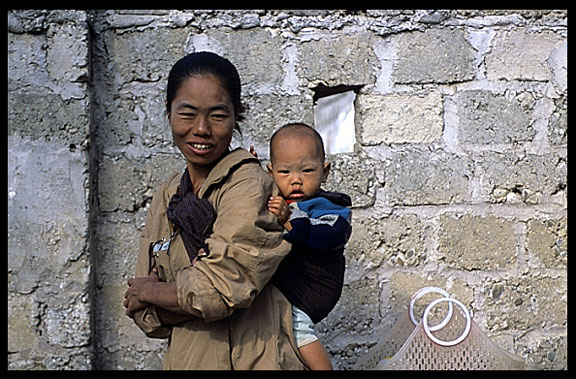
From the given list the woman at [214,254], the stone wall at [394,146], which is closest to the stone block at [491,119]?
the stone wall at [394,146]

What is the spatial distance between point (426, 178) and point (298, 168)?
3.47 ft

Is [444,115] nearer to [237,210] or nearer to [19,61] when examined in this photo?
[237,210]

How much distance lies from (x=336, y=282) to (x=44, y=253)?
1.30 m

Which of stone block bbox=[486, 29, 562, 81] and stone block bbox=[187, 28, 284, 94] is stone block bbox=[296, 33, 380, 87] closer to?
stone block bbox=[187, 28, 284, 94]

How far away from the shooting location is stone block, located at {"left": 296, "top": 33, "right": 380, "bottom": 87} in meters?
2.93

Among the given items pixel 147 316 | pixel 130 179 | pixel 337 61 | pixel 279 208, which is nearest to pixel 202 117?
pixel 279 208

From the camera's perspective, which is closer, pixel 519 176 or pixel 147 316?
pixel 147 316

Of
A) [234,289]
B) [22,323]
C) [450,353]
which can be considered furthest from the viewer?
[22,323]

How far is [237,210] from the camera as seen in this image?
5.70 ft

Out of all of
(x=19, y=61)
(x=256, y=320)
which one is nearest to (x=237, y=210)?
(x=256, y=320)

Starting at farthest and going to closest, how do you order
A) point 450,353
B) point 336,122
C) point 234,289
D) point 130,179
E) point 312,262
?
point 336,122 → point 130,179 → point 450,353 → point 312,262 → point 234,289

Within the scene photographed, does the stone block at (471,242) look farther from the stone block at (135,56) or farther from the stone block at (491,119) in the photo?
the stone block at (135,56)

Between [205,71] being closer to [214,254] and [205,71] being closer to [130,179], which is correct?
[214,254]

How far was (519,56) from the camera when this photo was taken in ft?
9.90
